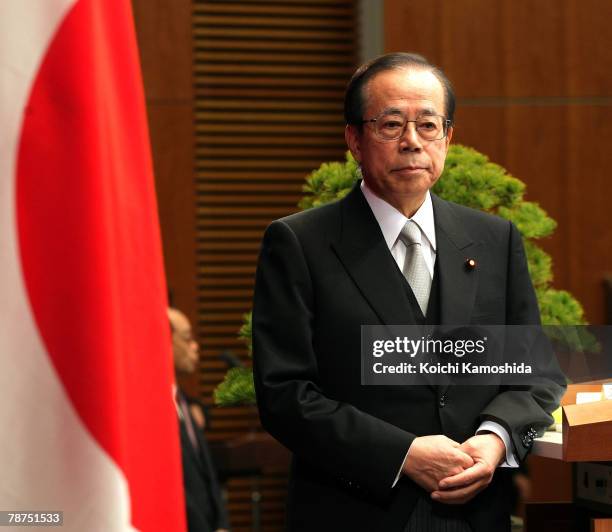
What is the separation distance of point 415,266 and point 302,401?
39 cm

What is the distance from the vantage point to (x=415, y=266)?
226 centimetres

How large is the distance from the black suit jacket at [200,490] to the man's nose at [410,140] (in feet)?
6.67

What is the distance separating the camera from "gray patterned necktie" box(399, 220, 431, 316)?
2227 millimetres

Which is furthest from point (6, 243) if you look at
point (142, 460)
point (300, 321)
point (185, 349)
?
point (185, 349)

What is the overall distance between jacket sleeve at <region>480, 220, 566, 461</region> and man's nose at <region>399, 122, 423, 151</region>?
1.15 feet

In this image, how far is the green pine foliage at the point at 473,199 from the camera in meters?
3.29

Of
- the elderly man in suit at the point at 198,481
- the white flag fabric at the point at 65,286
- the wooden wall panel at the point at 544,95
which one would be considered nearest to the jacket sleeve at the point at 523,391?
Result: the white flag fabric at the point at 65,286

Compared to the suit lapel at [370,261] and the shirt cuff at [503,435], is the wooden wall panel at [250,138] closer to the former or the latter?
the suit lapel at [370,261]

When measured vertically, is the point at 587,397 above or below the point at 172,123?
below

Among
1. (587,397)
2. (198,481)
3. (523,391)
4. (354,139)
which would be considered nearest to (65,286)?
(354,139)

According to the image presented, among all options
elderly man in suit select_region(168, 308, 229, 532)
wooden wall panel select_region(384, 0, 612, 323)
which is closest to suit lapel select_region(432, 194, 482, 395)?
elderly man in suit select_region(168, 308, 229, 532)

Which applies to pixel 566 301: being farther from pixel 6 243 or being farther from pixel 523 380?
pixel 6 243

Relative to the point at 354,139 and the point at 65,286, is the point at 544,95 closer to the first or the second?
the point at 354,139

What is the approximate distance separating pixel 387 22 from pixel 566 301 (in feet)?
11.1
